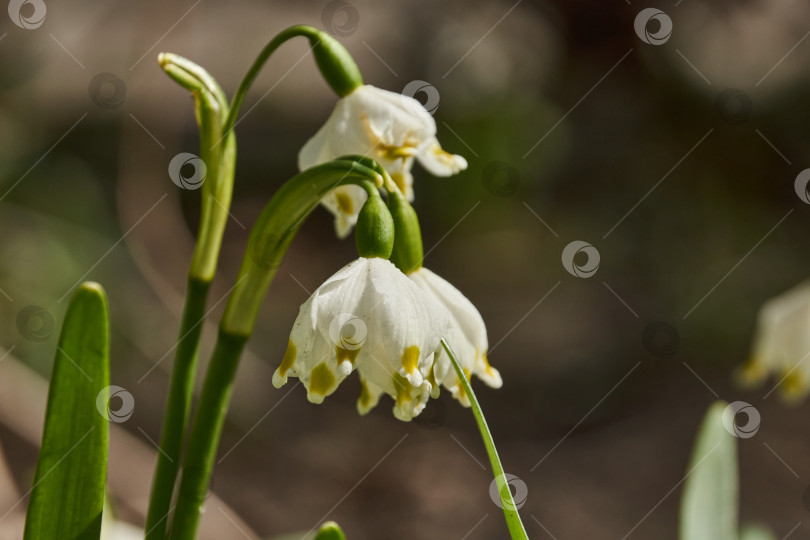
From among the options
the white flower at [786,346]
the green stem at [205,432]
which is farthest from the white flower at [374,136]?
the white flower at [786,346]

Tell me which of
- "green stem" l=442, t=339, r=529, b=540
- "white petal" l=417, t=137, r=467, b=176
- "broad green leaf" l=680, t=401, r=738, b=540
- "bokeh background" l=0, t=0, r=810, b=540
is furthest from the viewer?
"bokeh background" l=0, t=0, r=810, b=540

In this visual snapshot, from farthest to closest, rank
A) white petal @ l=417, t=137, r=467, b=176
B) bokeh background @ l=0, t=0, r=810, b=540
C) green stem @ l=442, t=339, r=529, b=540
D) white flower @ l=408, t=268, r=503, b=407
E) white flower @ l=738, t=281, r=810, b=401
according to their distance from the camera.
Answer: bokeh background @ l=0, t=0, r=810, b=540
white flower @ l=738, t=281, r=810, b=401
white petal @ l=417, t=137, r=467, b=176
white flower @ l=408, t=268, r=503, b=407
green stem @ l=442, t=339, r=529, b=540

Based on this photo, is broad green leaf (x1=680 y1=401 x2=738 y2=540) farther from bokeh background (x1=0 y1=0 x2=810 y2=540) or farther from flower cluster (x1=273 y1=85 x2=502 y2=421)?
bokeh background (x1=0 y1=0 x2=810 y2=540)

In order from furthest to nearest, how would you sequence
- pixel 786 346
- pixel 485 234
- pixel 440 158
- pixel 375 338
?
Result: 1. pixel 485 234
2. pixel 786 346
3. pixel 440 158
4. pixel 375 338

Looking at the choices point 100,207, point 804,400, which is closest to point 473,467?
point 804,400

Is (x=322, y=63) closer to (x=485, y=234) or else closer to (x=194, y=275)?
(x=194, y=275)

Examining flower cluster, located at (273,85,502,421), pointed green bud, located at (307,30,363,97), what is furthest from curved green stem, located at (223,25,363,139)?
flower cluster, located at (273,85,502,421)

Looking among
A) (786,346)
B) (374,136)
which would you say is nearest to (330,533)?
(374,136)
